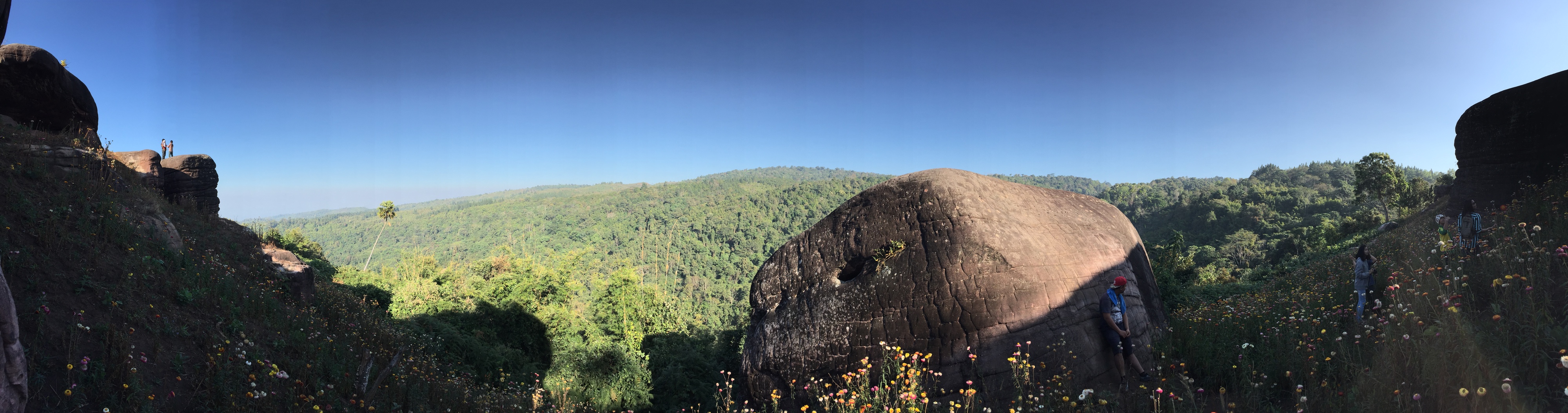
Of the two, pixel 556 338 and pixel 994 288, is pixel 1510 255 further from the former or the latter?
pixel 556 338

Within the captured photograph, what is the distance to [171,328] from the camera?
5.19 m

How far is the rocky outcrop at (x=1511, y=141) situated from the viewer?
8.90 meters

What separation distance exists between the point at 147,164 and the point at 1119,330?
69.7ft

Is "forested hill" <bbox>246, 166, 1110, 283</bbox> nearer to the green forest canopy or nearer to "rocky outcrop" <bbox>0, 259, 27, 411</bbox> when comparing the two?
the green forest canopy

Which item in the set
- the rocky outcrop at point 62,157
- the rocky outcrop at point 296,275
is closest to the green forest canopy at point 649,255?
the rocky outcrop at point 296,275

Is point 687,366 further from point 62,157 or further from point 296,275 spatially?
point 62,157

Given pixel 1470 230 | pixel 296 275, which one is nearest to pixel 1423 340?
pixel 1470 230

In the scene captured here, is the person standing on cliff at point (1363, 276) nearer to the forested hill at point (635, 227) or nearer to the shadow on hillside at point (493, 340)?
the shadow on hillside at point (493, 340)

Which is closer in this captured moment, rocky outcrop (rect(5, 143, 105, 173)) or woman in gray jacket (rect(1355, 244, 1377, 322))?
woman in gray jacket (rect(1355, 244, 1377, 322))

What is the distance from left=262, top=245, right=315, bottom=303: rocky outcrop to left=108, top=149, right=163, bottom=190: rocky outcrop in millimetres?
5487

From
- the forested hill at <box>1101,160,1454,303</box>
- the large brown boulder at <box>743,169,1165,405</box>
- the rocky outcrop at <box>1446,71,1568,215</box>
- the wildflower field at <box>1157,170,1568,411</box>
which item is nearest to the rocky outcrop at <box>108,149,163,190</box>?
the large brown boulder at <box>743,169,1165,405</box>

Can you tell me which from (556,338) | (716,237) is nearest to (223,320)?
(556,338)

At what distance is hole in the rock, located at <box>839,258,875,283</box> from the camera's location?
6.88m

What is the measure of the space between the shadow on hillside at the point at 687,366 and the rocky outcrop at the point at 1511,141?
46.5 ft
